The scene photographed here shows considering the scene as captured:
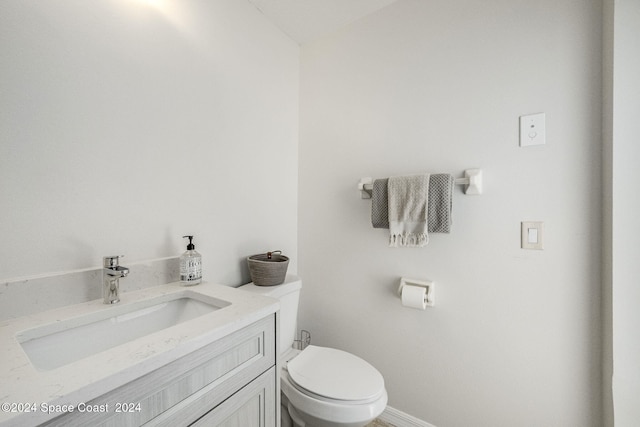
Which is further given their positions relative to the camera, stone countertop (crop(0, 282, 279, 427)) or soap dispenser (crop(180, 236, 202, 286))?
soap dispenser (crop(180, 236, 202, 286))

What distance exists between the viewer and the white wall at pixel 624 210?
0.83m

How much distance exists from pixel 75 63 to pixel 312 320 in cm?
160

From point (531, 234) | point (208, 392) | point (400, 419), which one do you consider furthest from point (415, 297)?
point (208, 392)

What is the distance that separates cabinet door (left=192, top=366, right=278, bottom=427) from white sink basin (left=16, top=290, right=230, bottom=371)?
260 millimetres

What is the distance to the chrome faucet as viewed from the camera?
794mm

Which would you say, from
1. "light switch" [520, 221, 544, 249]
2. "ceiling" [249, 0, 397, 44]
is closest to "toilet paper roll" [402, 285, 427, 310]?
"light switch" [520, 221, 544, 249]

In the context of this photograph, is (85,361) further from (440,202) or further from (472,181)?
(472,181)

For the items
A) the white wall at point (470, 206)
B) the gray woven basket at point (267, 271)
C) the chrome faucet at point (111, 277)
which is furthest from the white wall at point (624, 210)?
the chrome faucet at point (111, 277)

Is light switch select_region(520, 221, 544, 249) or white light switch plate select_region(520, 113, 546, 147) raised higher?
white light switch plate select_region(520, 113, 546, 147)

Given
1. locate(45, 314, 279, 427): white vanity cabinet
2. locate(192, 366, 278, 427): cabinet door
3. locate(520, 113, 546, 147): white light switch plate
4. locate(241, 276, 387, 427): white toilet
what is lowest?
locate(241, 276, 387, 427): white toilet

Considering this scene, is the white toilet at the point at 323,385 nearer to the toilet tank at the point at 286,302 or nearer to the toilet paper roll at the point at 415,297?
the toilet tank at the point at 286,302

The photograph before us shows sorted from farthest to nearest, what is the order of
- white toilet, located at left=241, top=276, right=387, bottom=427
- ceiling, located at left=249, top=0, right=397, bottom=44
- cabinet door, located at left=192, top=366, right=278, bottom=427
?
ceiling, located at left=249, top=0, right=397, bottom=44 < white toilet, located at left=241, top=276, right=387, bottom=427 < cabinet door, located at left=192, top=366, right=278, bottom=427

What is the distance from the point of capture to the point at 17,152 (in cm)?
72

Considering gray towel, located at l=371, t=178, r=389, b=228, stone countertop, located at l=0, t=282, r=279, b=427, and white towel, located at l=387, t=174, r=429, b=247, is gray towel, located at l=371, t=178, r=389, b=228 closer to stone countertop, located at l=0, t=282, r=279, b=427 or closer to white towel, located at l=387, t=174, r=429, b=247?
white towel, located at l=387, t=174, r=429, b=247
